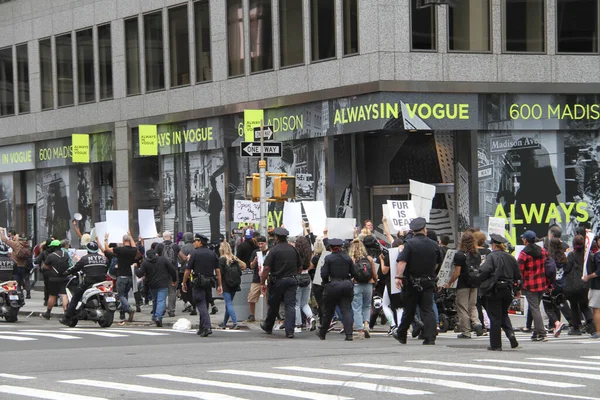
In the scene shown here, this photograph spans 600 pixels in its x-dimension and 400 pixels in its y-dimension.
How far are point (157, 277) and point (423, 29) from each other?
10.4 metres

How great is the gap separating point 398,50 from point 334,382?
721 inches

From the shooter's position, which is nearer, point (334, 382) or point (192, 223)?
point (334, 382)

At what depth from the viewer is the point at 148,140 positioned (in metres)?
37.4

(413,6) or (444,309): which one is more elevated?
(413,6)

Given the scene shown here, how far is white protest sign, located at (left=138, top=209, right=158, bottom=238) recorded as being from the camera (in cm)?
3002

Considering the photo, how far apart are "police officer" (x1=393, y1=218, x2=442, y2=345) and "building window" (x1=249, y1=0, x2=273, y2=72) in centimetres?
1587

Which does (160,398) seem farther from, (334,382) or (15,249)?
(15,249)

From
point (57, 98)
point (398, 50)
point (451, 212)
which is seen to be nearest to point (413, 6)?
point (398, 50)

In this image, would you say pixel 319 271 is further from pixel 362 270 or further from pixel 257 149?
pixel 257 149

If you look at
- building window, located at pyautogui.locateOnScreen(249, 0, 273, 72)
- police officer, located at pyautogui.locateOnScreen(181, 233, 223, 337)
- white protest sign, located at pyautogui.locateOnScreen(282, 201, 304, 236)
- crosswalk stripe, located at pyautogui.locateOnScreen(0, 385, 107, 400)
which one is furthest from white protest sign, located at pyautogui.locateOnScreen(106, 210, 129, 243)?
crosswalk stripe, located at pyautogui.locateOnScreen(0, 385, 107, 400)

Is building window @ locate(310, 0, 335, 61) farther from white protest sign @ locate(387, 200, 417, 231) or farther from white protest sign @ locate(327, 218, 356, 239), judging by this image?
white protest sign @ locate(327, 218, 356, 239)

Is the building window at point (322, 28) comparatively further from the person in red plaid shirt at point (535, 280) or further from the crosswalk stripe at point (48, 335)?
the person in red plaid shirt at point (535, 280)

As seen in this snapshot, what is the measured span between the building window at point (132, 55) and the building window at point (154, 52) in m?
0.53

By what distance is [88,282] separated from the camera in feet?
77.9
